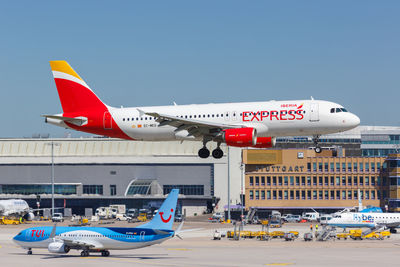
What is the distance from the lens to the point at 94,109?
90.4 meters

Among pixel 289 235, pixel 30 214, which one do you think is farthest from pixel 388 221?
pixel 30 214

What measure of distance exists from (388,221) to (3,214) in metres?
91.2

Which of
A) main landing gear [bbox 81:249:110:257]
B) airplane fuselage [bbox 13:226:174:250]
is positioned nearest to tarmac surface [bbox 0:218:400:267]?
main landing gear [bbox 81:249:110:257]

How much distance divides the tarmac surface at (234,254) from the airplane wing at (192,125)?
16.9m

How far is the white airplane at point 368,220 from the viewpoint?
144 meters

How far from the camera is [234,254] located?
103625mm

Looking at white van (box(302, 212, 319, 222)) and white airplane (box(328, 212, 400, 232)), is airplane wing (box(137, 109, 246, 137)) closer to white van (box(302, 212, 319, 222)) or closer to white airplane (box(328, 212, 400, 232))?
white airplane (box(328, 212, 400, 232))

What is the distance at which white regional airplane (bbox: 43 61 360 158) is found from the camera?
79.4 meters

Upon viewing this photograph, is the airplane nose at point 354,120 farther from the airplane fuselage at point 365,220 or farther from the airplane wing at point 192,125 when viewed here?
the airplane fuselage at point 365,220

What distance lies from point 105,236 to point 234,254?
1787 cm

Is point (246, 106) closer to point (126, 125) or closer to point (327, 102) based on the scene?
point (327, 102)

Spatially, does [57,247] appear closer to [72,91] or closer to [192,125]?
[72,91]

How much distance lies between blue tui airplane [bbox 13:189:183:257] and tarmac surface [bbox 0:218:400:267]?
57.6 inches

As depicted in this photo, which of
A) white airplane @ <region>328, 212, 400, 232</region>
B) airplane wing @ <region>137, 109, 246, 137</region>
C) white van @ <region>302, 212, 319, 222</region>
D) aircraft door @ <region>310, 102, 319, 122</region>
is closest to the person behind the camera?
aircraft door @ <region>310, 102, 319, 122</region>
